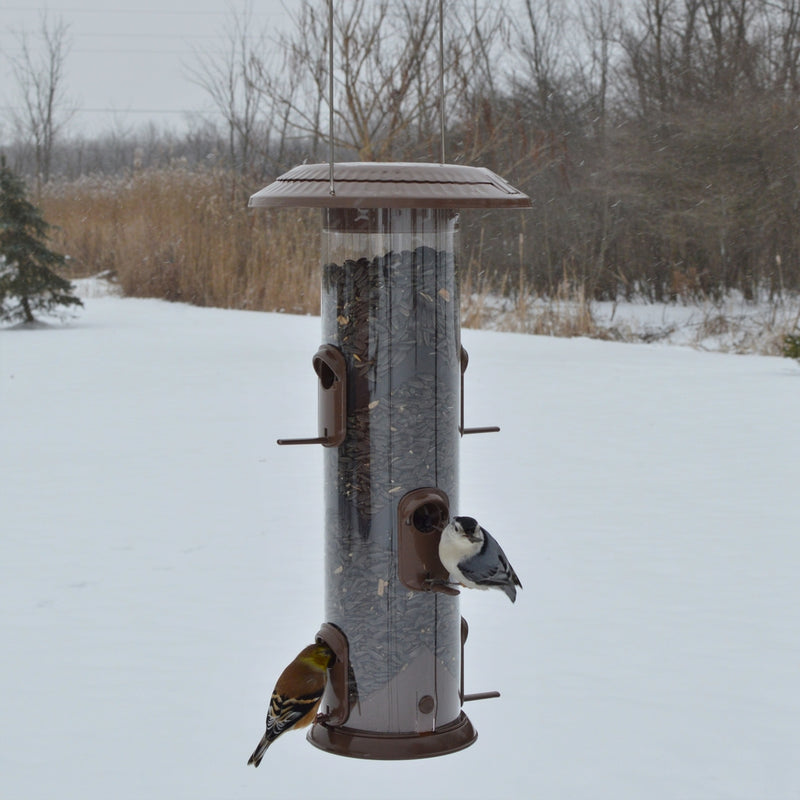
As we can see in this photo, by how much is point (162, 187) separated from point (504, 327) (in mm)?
5768

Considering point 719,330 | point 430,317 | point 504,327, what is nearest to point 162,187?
point 504,327

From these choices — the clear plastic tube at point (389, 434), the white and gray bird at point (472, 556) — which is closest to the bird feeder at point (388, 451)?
the clear plastic tube at point (389, 434)

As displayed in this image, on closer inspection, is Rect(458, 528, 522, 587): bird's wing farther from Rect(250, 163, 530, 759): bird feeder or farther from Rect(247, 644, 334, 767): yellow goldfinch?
Rect(247, 644, 334, 767): yellow goldfinch

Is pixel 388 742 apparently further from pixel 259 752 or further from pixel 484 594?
pixel 484 594

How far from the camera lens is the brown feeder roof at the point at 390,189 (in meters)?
2.24

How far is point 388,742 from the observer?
2518mm

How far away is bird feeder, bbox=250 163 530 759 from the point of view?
7.99 feet

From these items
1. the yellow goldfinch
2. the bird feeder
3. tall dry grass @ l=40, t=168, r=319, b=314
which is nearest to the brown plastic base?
the bird feeder

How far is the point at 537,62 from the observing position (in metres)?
17.7

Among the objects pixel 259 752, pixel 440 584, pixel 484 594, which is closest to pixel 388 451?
pixel 440 584

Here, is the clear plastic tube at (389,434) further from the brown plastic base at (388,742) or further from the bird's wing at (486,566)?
the bird's wing at (486,566)

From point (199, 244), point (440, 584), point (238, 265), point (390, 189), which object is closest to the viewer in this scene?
point (390, 189)

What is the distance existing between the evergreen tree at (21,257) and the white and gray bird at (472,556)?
29.2ft

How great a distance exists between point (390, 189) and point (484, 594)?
78.6 inches
